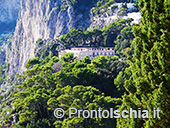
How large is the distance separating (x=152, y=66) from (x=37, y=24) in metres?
99.1

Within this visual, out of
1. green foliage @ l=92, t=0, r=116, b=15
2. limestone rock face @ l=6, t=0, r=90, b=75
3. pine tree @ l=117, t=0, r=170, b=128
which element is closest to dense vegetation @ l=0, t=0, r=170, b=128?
pine tree @ l=117, t=0, r=170, b=128

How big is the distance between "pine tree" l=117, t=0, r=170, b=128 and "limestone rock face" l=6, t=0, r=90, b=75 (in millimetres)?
78476

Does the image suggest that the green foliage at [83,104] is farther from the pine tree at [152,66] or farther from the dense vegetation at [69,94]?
the pine tree at [152,66]

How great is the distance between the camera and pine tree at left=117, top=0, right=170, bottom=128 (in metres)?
11.8

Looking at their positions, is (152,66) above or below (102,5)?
below

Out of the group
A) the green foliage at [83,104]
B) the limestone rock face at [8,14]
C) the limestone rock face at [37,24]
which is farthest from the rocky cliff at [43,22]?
the green foliage at [83,104]

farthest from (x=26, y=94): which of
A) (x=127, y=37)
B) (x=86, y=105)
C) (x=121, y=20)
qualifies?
(x=121, y=20)

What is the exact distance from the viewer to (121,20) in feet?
236

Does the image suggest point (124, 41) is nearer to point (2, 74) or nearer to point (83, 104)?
point (83, 104)

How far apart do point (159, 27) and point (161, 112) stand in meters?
3.66

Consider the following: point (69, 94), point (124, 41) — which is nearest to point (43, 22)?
point (124, 41)

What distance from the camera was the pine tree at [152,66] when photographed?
463 inches

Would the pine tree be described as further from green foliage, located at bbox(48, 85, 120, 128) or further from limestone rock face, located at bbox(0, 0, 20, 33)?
limestone rock face, located at bbox(0, 0, 20, 33)

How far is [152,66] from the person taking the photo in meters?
12.3
